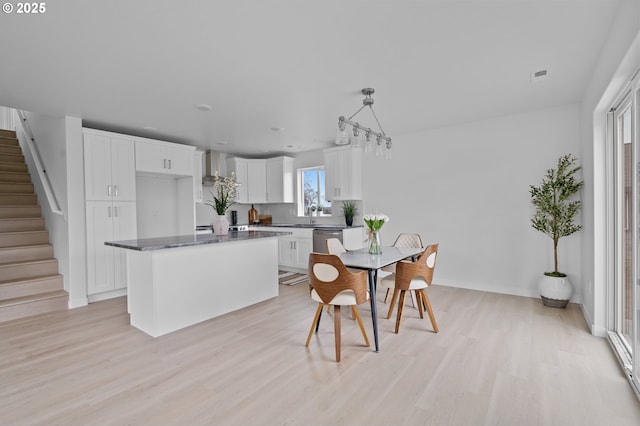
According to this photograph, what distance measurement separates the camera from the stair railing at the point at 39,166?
4.16 metres

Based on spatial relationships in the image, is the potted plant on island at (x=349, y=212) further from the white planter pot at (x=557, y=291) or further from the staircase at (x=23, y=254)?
the staircase at (x=23, y=254)

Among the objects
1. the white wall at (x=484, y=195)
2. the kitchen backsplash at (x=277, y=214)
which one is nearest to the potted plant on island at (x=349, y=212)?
the kitchen backsplash at (x=277, y=214)

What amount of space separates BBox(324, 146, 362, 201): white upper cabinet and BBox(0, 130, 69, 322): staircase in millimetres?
4275

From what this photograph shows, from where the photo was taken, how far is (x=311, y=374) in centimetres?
233

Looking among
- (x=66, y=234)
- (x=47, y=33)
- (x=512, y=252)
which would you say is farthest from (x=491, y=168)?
(x=66, y=234)

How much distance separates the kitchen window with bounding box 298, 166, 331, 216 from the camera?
6.51 m

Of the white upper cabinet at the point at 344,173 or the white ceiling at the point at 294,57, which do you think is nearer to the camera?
the white ceiling at the point at 294,57

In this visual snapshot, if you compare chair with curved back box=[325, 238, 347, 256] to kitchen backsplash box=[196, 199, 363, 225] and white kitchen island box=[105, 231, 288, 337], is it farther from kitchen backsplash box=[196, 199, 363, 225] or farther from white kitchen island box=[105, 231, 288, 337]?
kitchen backsplash box=[196, 199, 363, 225]

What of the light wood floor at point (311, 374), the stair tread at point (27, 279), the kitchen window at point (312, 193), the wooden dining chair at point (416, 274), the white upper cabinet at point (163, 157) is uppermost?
the white upper cabinet at point (163, 157)

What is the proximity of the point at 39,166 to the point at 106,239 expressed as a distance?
4.87ft

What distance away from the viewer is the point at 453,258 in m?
4.83

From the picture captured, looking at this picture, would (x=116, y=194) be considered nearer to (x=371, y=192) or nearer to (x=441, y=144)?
(x=371, y=192)

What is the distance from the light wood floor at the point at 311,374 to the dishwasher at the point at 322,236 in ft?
6.72

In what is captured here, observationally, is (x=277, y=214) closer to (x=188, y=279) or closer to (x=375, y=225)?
(x=188, y=279)
